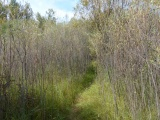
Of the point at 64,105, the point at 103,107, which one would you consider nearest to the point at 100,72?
the point at 103,107

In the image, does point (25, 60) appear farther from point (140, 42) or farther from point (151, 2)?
point (151, 2)

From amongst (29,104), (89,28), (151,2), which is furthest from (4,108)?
(89,28)

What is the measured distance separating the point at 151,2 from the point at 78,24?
33.0 feet

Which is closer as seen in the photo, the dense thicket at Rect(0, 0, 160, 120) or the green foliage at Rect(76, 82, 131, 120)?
the dense thicket at Rect(0, 0, 160, 120)

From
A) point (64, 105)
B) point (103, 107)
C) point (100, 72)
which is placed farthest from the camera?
point (100, 72)

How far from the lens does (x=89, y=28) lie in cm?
1336

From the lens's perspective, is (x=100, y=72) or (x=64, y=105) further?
(x=100, y=72)

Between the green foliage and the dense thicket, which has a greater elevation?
the dense thicket

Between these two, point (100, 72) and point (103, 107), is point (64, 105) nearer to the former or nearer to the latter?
point (103, 107)

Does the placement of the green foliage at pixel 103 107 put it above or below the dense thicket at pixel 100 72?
below

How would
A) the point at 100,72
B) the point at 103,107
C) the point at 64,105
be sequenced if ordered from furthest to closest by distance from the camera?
the point at 100,72
the point at 64,105
the point at 103,107

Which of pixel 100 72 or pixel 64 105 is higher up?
pixel 100 72

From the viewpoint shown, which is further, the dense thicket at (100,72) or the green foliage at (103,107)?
the green foliage at (103,107)

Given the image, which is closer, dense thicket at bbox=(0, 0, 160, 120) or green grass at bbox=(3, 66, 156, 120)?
dense thicket at bbox=(0, 0, 160, 120)
